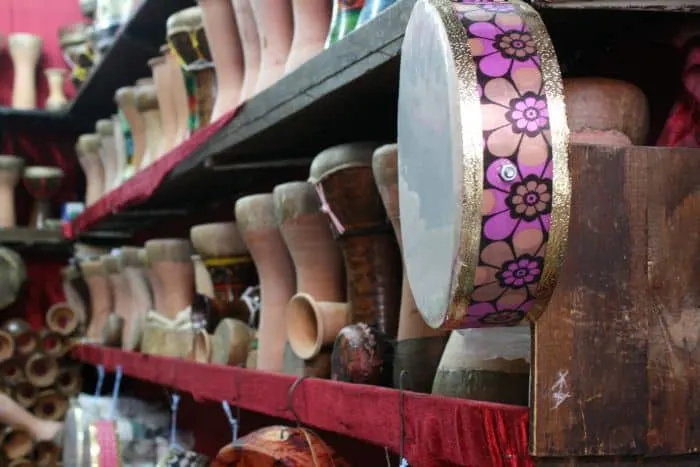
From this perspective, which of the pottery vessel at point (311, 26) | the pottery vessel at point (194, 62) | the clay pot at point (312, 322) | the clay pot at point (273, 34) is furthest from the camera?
the pottery vessel at point (194, 62)

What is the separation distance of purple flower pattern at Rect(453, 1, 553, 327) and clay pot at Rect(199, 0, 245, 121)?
113cm

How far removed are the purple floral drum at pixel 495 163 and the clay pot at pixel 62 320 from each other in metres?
2.57

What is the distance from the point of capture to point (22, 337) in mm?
3064

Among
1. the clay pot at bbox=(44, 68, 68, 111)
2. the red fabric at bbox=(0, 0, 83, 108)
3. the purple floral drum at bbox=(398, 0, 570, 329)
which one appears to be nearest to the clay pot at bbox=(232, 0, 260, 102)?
the purple floral drum at bbox=(398, 0, 570, 329)

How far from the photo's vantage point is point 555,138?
608 mm

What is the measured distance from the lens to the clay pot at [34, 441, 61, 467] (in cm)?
286

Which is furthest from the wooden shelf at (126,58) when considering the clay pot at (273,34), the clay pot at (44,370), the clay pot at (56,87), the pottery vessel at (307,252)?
the pottery vessel at (307,252)

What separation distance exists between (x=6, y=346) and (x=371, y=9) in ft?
7.57

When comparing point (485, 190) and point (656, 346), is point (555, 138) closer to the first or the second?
point (485, 190)

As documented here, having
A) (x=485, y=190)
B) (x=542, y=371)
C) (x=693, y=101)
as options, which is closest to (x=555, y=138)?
(x=485, y=190)

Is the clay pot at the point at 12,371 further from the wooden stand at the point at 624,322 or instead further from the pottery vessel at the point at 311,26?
the wooden stand at the point at 624,322

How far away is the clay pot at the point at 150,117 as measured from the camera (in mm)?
2318

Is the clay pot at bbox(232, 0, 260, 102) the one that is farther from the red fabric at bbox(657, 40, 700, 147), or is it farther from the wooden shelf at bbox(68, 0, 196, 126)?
the red fabric at bbox(657, 40, 700, 147)

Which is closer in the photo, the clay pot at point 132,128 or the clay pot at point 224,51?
the clay pot at point 224,51
